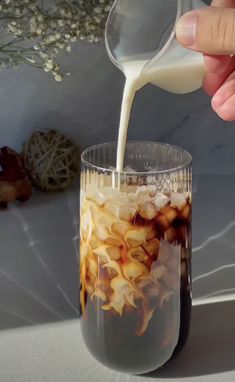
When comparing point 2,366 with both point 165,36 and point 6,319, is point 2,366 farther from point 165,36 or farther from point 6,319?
point 165,36

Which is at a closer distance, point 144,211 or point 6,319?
point 144,211

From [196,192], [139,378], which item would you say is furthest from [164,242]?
[196,192]

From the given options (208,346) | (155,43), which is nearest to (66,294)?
(208,346)

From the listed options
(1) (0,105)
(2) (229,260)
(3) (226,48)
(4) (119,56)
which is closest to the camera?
(3) (226,48)

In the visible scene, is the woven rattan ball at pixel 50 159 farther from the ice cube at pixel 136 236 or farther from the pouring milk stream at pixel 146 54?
the ice cube at pixel 136 236

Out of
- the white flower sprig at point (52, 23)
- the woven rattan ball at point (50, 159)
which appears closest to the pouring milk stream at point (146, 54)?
the white flower sprig at point (52, 23)
